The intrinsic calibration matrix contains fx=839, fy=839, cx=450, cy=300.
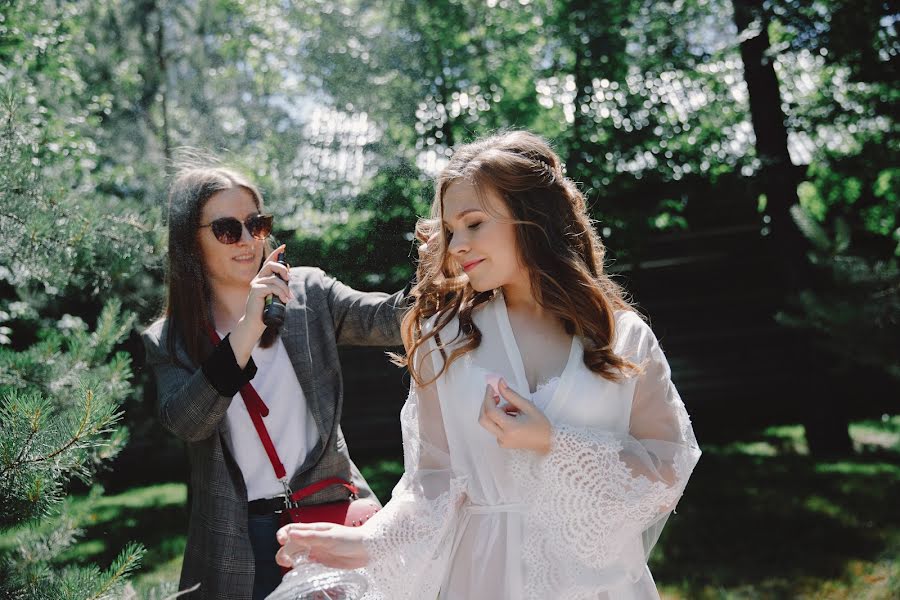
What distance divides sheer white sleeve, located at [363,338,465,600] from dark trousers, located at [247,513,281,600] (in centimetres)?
45

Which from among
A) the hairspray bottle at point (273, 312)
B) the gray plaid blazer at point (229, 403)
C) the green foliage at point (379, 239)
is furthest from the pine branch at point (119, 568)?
the green foliage at point (379, 239)

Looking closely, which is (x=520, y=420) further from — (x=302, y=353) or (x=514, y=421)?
(x=302, y=353)

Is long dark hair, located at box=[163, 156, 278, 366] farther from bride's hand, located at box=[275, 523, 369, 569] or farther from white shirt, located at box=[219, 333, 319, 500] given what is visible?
bride's hand, located at box=[275, 523, 369, 569]

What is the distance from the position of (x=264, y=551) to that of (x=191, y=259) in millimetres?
851

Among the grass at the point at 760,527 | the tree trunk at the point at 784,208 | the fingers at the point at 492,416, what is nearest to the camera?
the fingers at the point at 492,416

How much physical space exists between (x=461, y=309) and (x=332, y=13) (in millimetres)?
2940

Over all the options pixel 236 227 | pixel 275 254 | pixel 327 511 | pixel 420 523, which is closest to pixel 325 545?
pixel 420 523

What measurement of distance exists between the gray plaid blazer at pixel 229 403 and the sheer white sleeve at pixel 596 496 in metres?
0.67

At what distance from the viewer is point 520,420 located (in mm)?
1771

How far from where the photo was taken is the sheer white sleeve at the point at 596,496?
6.05ft

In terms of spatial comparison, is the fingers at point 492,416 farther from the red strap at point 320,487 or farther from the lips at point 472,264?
the red strap at point 320,487

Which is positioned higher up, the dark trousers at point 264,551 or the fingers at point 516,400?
the fingers at point 516,400

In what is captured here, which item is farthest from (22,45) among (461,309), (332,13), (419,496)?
(419,496)

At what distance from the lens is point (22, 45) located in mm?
3799
